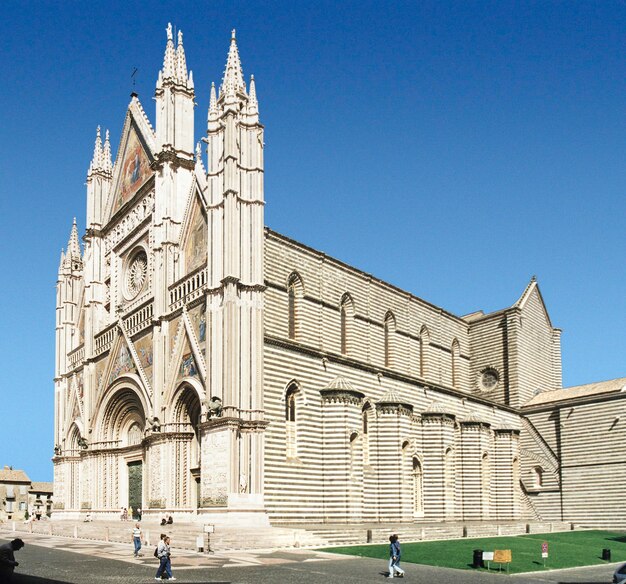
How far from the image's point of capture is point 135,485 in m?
36.4

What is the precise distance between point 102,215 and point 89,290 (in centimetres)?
397

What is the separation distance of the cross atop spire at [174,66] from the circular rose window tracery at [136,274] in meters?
7.85

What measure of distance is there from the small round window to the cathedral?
12 centimetres

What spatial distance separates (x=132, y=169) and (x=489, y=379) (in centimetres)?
2365

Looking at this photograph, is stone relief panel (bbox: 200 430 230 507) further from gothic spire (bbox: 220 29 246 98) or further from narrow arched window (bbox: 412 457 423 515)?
gothic spire (bbox: 220 29 246 98)

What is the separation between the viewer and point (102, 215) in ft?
140

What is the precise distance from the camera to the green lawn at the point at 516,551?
23.1 m

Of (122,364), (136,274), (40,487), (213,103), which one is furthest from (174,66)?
(40,487)

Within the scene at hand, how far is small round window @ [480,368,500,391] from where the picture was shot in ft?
→ 158

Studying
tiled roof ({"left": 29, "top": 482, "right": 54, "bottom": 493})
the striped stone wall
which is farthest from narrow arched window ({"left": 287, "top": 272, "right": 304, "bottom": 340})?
tiled roof ({"left": 29, "top": 482, "right": 54, "bottom": 493})

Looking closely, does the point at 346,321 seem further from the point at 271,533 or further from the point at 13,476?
the point at 13,476

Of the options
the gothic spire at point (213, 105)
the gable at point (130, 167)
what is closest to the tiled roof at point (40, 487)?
the gable at point (130, 167)

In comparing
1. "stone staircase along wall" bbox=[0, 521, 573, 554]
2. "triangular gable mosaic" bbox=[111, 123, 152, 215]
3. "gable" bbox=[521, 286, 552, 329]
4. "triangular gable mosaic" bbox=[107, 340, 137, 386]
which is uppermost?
"triangular gable mosaic" bbox=[111, 123, 152, 215]

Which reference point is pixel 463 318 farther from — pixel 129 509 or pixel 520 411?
pixel 129 509
